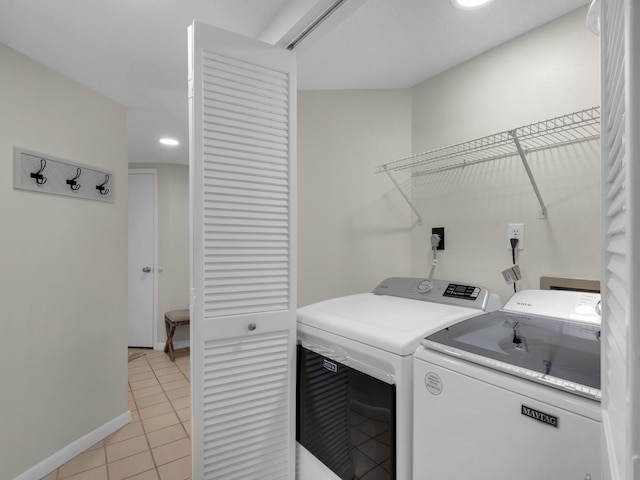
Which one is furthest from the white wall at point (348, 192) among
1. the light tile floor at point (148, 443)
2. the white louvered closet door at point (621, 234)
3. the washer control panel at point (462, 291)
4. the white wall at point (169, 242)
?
the white wall at point (169, 242)

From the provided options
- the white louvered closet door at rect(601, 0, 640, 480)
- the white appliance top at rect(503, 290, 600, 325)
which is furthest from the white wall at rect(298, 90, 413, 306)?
the white louvered closet door at rect(601, 0, 640, 480)

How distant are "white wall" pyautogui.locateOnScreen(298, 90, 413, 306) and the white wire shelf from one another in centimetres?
16

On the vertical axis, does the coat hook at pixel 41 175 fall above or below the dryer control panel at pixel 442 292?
above

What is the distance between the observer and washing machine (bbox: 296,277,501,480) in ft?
3.58

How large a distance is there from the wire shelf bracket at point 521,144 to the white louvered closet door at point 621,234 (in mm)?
760

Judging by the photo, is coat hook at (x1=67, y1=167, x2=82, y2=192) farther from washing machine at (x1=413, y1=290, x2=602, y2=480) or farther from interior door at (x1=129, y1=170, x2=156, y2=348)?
washing machine at (x1=413, y1=290, x2=602, y2=480)

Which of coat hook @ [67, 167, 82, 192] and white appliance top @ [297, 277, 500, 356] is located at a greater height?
coat hook @ [67, 167, 82, 192]

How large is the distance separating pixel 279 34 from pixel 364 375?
1.43 meters

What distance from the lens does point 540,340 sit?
1.04 m

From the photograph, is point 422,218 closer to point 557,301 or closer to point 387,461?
point 557,301

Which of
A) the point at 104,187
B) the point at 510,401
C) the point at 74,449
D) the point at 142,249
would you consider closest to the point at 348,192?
the point at 510,401

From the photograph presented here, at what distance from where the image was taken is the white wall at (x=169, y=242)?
4211 mm

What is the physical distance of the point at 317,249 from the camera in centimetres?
219

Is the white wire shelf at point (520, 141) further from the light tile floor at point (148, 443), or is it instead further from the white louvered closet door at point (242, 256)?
the light tile floor at point (148, 443)
